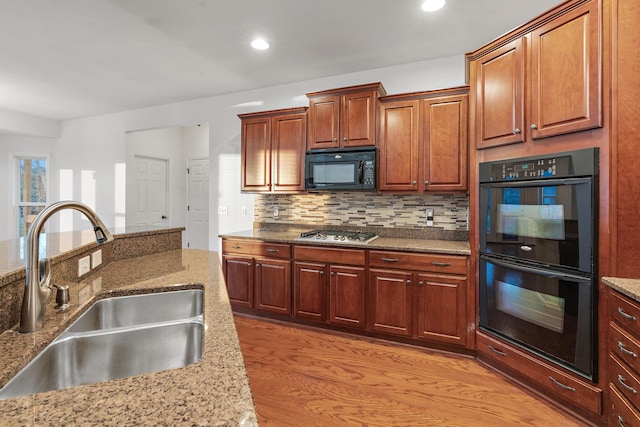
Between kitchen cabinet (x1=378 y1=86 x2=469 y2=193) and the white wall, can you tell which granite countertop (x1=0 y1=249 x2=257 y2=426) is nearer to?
kitchen cabinet (x1=378 y1=86 x2=469 y2=193)

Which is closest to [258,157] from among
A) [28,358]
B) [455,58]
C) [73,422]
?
[455,58]

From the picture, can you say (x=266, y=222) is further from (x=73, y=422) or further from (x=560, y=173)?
(x=73, y=422)

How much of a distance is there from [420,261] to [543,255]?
2.86 ft

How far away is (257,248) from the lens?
3311mm

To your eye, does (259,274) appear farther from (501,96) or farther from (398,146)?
(501,96)

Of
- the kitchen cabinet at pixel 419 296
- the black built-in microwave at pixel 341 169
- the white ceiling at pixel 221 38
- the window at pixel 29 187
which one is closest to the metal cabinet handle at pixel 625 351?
the kitchen cabinet at pixel 419 296

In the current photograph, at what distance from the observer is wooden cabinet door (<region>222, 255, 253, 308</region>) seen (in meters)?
3.34

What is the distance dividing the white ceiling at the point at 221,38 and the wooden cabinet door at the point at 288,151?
588mm

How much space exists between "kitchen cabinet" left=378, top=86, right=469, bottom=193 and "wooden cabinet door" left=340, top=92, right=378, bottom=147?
0.35 feet

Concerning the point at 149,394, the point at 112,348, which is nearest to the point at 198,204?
the point at 112,348

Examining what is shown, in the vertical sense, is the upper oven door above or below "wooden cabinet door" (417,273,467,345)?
above

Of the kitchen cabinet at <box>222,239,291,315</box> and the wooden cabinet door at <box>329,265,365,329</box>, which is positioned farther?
the kitchen cabinet at <box>222,239,291,315</box>

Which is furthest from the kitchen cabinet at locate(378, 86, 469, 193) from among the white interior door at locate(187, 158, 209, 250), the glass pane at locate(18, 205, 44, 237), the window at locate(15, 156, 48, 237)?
the glass pane at locate(18, 205, 44, 237)

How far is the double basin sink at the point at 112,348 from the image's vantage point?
3.07 feet
